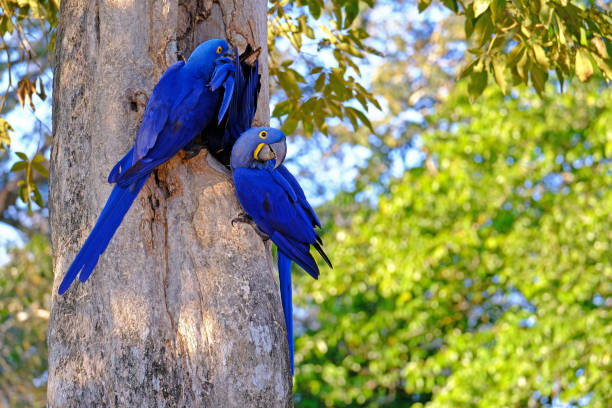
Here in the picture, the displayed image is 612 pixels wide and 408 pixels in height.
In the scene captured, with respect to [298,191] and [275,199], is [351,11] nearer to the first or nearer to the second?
[298,191]

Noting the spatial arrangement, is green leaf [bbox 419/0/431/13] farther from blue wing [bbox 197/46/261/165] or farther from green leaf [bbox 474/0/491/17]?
blue wing [bbox 197/46/261/165]

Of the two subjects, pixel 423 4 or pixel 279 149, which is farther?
pixel 423 4

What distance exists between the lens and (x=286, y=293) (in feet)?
6.47

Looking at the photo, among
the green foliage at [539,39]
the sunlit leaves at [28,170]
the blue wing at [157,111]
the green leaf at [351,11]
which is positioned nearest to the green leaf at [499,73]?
the green foliage at [539,39]

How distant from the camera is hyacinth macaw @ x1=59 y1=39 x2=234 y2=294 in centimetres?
176

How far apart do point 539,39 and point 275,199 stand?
1605mm

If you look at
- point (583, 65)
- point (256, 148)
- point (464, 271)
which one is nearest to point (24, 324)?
point (464, 271)

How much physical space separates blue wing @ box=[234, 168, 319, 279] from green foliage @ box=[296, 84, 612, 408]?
3.97 m

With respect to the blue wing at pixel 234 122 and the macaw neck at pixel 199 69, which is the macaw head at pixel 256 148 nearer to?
the blue wing at pixel 234 122

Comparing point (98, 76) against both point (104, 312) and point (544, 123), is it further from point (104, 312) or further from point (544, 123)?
point (544, 123)

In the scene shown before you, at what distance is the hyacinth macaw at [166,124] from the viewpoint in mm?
1756

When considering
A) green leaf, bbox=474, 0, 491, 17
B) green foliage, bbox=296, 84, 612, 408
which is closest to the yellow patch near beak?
green leaf, bbox=474, 0, 491, 17

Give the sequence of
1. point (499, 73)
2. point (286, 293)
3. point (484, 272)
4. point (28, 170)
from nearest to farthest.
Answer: point (286, 293) → point (499, 73) → point (28, 170) → point (484, 272)

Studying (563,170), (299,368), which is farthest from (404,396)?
(563,170)
